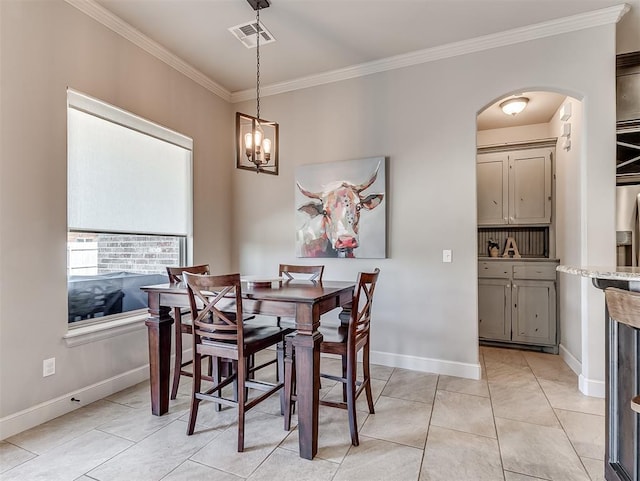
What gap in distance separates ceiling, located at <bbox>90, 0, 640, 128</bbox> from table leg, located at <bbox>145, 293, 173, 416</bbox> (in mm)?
2234

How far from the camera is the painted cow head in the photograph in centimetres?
351

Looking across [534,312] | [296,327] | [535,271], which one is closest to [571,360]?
[534,312]

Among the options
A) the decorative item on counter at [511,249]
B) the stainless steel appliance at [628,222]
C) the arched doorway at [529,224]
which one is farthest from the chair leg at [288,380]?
the decorative item on counter at [511,249]

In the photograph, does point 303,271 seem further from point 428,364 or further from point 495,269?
point 495,269

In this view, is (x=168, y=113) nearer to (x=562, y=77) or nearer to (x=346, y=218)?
(x=346, y=218)

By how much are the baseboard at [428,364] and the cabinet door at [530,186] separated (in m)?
2.07

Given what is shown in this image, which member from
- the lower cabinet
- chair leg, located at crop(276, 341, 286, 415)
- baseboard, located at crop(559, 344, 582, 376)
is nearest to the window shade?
chair leg, located at crop(276, 341, 286, 415)

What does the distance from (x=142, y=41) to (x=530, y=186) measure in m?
4.42

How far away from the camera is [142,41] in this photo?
3.03 metres

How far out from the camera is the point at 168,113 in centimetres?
335

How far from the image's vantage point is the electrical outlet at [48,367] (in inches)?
92.2

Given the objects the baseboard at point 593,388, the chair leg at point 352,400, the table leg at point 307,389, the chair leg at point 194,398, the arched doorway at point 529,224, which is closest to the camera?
the table leg at point 307,389

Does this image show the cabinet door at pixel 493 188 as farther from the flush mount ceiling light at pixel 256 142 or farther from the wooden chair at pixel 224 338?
the wooden chair at pixel 224 338

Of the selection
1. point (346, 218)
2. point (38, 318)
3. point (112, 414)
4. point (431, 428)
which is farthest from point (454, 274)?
point (38, 318)
